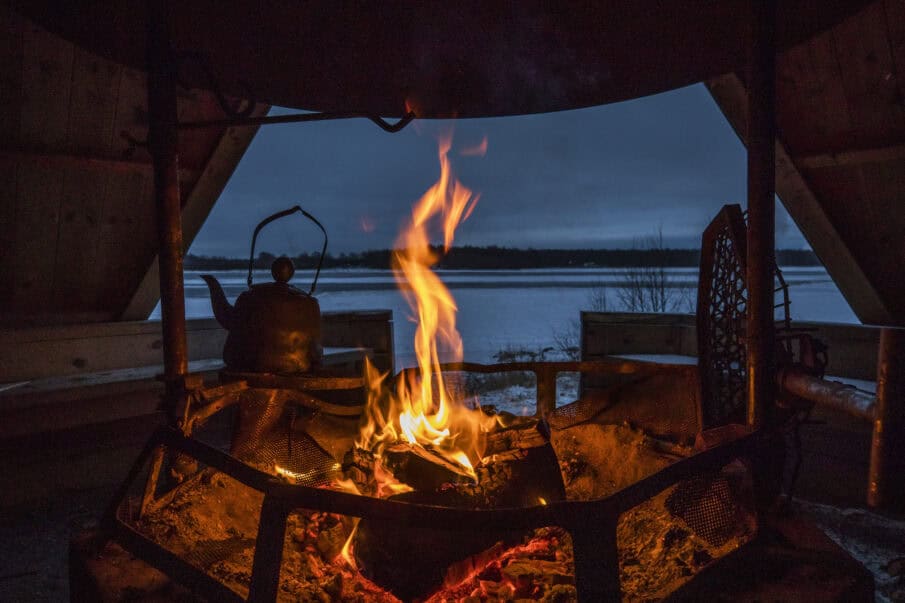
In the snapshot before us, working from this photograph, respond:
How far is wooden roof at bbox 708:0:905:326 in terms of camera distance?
314cm

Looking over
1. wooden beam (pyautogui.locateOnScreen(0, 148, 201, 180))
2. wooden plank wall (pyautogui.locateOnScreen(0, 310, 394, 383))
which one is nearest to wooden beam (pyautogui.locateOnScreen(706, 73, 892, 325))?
wooden beam (pyautogui.locateOnScreen(0, 148, 201, 180))

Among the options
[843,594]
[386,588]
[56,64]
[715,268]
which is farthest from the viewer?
[56,64]

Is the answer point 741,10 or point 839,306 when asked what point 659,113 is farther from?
point 741,10

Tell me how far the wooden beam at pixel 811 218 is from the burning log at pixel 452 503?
2.85 m

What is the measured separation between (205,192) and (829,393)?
4358 mm

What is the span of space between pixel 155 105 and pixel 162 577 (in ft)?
5.17

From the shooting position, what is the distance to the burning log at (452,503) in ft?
6.09

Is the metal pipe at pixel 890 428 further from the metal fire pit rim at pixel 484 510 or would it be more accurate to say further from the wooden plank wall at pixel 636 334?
the wooden plank wall at pixel 636 334

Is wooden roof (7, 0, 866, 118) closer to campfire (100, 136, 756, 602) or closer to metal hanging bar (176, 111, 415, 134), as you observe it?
metal hanging bar (176, 111, 415, 134)

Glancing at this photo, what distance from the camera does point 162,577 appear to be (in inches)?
64.7

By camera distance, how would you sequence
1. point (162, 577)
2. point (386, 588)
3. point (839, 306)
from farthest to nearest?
point (839, 306) → point (386, 588) → point (162, 577)

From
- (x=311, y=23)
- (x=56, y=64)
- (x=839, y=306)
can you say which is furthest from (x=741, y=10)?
(x=839, y=306)

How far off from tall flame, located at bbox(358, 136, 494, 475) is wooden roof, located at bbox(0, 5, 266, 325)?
1915 millimetres

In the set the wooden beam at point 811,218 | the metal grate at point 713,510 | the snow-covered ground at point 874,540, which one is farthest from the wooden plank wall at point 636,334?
the metal grate at point 713,510
